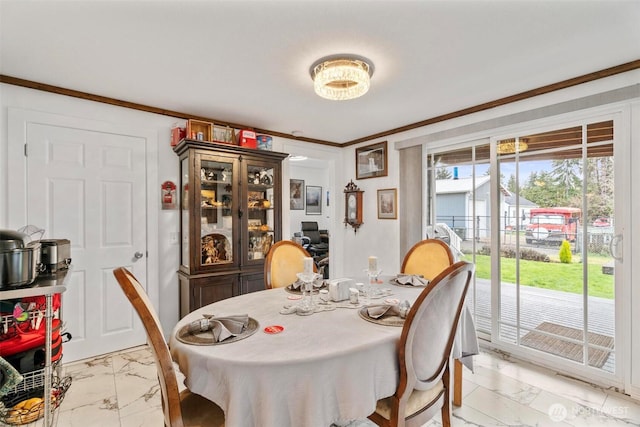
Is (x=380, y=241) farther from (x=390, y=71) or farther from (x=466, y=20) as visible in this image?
(x=466, y=20)

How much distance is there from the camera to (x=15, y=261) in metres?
1.25

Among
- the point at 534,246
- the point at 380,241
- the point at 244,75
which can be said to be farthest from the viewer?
the point at 380,241

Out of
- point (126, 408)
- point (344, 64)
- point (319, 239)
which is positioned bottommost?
point (126, 408)

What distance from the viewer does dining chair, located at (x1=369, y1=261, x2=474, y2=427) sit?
1289 millimetres

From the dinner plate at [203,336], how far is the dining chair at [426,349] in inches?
25.8

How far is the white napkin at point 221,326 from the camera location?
131cm

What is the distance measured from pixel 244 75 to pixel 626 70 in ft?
8.69

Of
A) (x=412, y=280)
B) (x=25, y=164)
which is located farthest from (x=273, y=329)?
(x=25, y=164)

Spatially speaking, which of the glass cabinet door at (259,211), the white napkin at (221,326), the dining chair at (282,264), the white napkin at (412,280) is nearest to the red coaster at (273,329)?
the white napkin at (221,326)

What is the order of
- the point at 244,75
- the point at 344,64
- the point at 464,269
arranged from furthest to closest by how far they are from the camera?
1. the point at 244,75
2. the point at 344,64
3. the point at 464,269

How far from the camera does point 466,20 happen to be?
164cm

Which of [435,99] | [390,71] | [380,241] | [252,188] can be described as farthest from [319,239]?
[390,71]

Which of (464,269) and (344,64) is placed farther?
(344,64)

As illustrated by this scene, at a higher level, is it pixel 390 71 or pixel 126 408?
pixel 390 71
